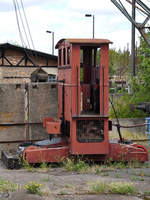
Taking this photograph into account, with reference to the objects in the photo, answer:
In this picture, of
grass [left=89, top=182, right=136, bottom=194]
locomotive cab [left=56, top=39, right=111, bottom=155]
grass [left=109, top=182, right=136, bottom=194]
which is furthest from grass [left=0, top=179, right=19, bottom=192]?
locomotive cab [left=56, top=39, right=111, bottom=155]

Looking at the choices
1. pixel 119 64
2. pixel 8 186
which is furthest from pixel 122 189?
pixel 119 64

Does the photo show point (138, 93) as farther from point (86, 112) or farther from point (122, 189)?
Answer: point (122, 189)

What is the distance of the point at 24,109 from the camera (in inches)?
544

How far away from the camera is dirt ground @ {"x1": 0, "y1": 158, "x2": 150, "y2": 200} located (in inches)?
311

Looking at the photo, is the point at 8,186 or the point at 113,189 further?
the point at 8,186

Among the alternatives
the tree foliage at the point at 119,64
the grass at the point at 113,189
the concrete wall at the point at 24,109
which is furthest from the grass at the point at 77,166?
the tree foliage at the point at 119,64

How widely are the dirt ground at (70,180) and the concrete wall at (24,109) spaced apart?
4.74 feet

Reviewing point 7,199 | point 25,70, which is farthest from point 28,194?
point 25,70

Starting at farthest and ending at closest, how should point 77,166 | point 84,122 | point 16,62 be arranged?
point 16,62
point 84,122
point 77,166

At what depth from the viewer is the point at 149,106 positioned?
10562 mm

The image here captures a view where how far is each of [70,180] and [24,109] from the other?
4.63 meters

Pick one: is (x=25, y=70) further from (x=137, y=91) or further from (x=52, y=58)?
(x=137, y=91)

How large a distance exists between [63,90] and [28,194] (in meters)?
5.54

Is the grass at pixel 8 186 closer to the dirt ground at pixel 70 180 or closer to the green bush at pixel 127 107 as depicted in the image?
the dirt ground at pixel 70 180
